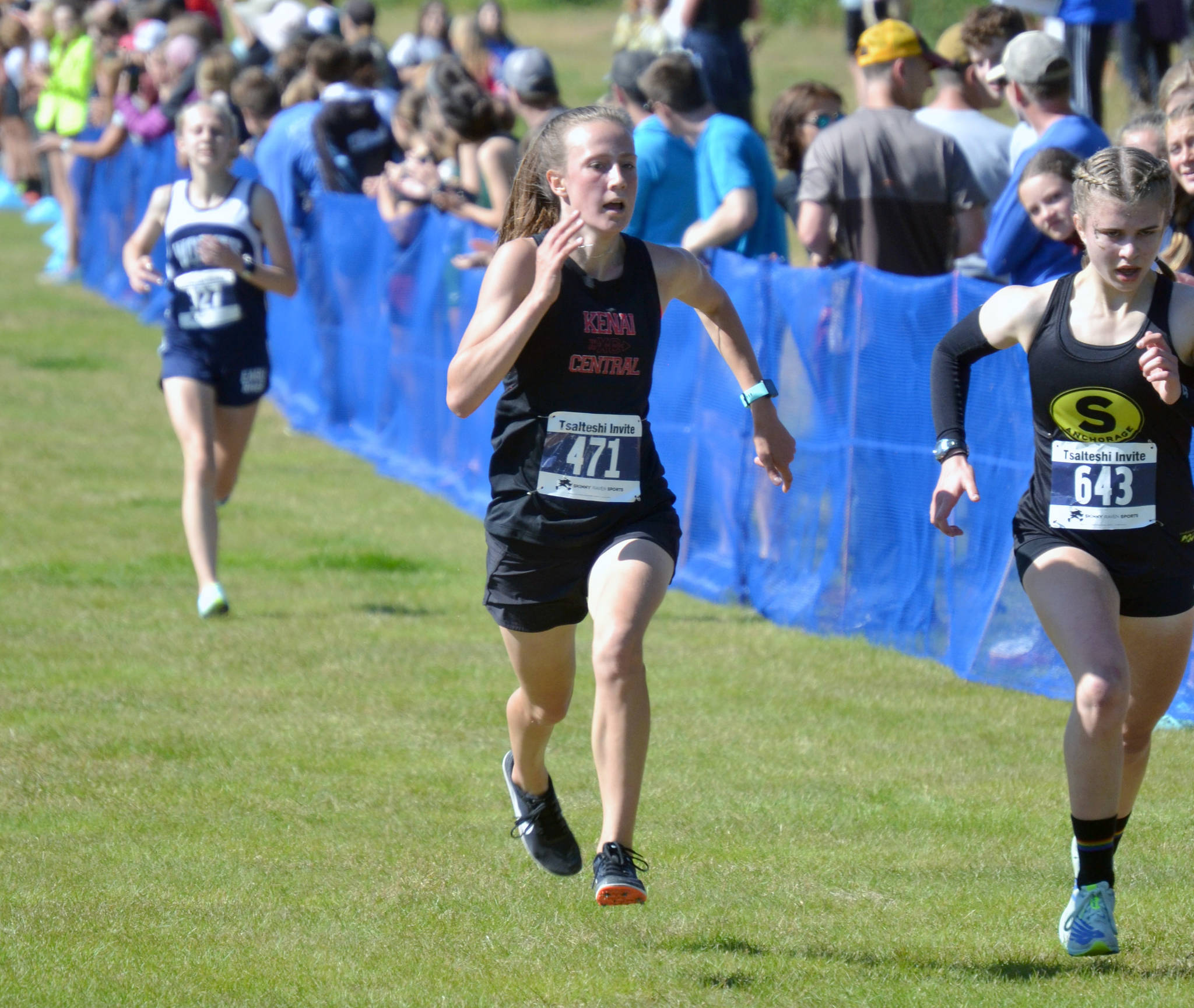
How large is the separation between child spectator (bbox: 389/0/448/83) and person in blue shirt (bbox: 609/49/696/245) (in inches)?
309

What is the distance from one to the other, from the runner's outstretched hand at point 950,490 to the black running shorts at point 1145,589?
0.70 feet

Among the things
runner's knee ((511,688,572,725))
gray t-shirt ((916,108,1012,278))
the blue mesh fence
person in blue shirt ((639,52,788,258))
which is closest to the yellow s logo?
runner's knee ((511,688,572,725))

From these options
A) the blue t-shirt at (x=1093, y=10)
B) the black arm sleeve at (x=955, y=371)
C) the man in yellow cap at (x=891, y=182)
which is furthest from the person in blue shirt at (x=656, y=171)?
the black arm sleeve at (x=955, y=371)

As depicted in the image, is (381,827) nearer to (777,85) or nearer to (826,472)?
(826,472)

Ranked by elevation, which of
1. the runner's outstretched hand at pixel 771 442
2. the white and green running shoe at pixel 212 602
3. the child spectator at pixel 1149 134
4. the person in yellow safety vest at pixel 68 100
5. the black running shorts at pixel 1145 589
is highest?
the child spectator at pixel 1149 134

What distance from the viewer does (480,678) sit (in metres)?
7.33

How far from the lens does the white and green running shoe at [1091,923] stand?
415 centimetres

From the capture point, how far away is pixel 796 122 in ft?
28.7

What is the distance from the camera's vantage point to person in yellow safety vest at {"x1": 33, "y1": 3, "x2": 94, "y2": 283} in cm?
2016

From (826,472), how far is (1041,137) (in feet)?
5.53

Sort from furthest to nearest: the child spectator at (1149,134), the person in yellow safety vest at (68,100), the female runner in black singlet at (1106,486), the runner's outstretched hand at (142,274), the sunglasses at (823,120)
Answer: the person in yellow safety vest at (68,100) → the sunglasses at (823,120) → the runner's outstretched hand at (142,274) → the child spectator at (1149,134) → the female runner in black singlet at (1106,486)

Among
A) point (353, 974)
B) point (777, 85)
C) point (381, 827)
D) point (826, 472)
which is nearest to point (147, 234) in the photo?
point (826, 472)

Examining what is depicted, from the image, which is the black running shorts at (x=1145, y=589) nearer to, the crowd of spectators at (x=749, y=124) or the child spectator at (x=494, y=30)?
the crowd of spectators at (x=749, y=124)

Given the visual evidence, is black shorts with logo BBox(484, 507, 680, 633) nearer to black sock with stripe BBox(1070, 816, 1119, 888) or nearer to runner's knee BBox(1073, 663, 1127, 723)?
runner's knee BBox(1073, 663, 1127, 723)
